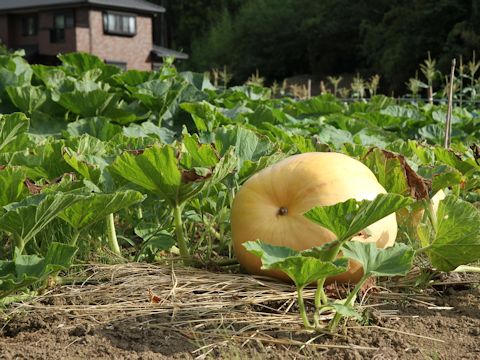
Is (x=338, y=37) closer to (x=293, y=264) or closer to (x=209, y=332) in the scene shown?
(x=209, y=332)

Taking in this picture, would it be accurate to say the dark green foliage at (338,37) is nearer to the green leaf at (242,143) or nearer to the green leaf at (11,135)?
the green leaf at (11,135)

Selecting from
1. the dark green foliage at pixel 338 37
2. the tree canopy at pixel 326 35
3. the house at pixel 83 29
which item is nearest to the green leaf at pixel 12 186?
the dark green foliage at pixel 338 37

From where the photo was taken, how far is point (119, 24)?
139ft

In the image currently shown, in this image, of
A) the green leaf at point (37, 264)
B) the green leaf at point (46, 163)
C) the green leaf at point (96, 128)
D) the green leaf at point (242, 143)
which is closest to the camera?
the green leaf at point (37, 264)

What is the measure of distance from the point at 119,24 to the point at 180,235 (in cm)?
4097

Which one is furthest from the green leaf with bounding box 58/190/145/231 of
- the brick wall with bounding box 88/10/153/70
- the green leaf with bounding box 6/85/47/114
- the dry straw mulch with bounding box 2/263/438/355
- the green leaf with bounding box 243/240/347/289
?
the brick wall with bounding box 88/10/153/70

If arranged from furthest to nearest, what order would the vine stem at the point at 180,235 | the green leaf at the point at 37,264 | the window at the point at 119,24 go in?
the window at the point at 119,24
the vine stem at the point at 180,235
the green leaf at the point at 37,264

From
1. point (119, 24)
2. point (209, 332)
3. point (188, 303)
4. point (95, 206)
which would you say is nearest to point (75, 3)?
point (119, 24)

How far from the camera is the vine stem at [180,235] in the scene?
8.79 ft

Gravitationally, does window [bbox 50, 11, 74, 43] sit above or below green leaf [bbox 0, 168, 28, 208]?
below

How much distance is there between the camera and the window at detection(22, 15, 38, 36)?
43.2m

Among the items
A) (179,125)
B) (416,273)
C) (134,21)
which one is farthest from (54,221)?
(134,21)

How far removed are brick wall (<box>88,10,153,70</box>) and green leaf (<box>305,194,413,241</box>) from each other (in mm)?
38856

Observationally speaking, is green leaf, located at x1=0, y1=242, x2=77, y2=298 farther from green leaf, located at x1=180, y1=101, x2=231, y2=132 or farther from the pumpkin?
green leaf, located at x1=180, y1=101, x2=231, y2=132
